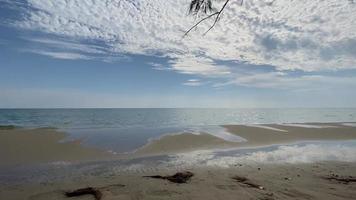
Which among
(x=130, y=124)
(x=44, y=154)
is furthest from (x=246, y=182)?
(x=130, y=124)

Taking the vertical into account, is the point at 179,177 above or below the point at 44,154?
above

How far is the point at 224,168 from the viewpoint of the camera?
30.7 feet

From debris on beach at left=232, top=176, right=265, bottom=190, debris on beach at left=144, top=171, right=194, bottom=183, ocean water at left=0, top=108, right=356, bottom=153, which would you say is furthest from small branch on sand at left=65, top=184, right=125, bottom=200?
ocean water at left=0, top=108, right=356, bottom=153

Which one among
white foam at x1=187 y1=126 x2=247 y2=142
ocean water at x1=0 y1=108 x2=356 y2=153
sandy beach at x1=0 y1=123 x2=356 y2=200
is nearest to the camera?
sandy beach at x1=0 y1=123 x2=356 y2=200

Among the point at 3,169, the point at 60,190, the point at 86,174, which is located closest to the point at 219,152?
the point at 86,174

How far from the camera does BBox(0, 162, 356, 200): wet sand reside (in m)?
6.05

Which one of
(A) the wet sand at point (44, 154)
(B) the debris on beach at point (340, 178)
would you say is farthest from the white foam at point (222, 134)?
(B) the debris on beach at point (340, 178)

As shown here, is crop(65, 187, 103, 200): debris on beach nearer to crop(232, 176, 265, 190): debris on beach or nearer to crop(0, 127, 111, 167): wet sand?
crop(232, 176, 265, 190): debris on beach

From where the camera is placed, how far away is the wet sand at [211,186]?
6047mm

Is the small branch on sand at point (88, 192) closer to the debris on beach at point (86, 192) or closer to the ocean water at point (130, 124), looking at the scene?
the debris on beach at point (86, 192)

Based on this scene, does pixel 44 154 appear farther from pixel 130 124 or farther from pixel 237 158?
pixel 130 124

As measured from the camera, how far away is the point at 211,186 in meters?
6.84

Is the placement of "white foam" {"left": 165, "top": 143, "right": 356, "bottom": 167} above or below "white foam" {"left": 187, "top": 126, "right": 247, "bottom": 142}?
below

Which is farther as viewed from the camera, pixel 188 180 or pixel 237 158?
pixel 237 158
